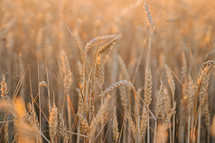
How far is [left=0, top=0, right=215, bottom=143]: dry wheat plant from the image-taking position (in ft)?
1.97

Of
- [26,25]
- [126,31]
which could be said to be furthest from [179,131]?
[126,31]

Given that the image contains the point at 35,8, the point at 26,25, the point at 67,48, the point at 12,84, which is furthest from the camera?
the point at 35,8

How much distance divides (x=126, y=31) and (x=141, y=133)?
191 centimetres

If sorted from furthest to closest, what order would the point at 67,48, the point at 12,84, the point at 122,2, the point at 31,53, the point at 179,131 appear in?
the point at 122,2 → the point at 31,53 → the point at 67,48 → the point at 12,84 → the point at 179,131

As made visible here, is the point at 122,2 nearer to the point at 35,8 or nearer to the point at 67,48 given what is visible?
the point at 35,8

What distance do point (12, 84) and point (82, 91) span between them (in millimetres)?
729

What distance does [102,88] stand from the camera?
1.03 metres

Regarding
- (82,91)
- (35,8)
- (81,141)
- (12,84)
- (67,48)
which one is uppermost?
(35,8)

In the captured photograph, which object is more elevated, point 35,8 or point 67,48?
point 35,8

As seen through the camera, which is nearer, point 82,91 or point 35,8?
point 82,91

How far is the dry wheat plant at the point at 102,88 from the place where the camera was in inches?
23.6

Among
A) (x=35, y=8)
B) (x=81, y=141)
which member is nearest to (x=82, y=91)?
(x=81, y=141)

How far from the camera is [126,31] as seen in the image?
2.41 metres

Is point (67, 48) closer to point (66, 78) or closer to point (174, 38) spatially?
point (66, 78)
